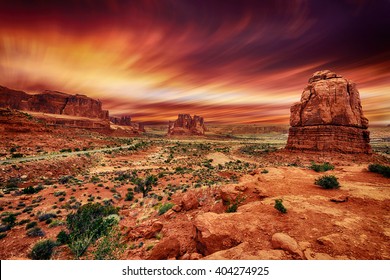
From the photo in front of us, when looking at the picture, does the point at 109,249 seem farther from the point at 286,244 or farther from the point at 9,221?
the point at 9,221

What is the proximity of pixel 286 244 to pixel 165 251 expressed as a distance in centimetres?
346

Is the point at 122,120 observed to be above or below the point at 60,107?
below

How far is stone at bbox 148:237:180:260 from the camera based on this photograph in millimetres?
5273

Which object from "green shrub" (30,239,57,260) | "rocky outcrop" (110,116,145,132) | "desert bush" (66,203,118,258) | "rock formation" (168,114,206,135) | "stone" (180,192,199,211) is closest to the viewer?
"green shrub" (30,239,57,260)

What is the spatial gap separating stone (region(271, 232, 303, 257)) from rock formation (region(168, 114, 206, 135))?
14400cm

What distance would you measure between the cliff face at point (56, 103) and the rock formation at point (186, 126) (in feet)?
195

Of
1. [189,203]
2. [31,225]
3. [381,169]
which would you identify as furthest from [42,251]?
[381,169]

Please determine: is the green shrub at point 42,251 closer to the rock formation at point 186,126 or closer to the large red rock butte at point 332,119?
the large red rock butte at point 332,119

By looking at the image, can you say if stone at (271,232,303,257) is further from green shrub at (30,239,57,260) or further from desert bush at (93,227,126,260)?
green shrub at (30,239,57,260)

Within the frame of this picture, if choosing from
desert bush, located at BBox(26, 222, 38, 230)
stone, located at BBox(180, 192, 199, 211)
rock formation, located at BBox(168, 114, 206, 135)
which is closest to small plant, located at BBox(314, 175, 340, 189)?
stone, located at BBox(180, 192, 199, 211)

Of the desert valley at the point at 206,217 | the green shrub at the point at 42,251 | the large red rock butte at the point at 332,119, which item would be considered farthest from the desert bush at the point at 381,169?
the large red rock butte at the point at 332,119

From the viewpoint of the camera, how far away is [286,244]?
4.07m
